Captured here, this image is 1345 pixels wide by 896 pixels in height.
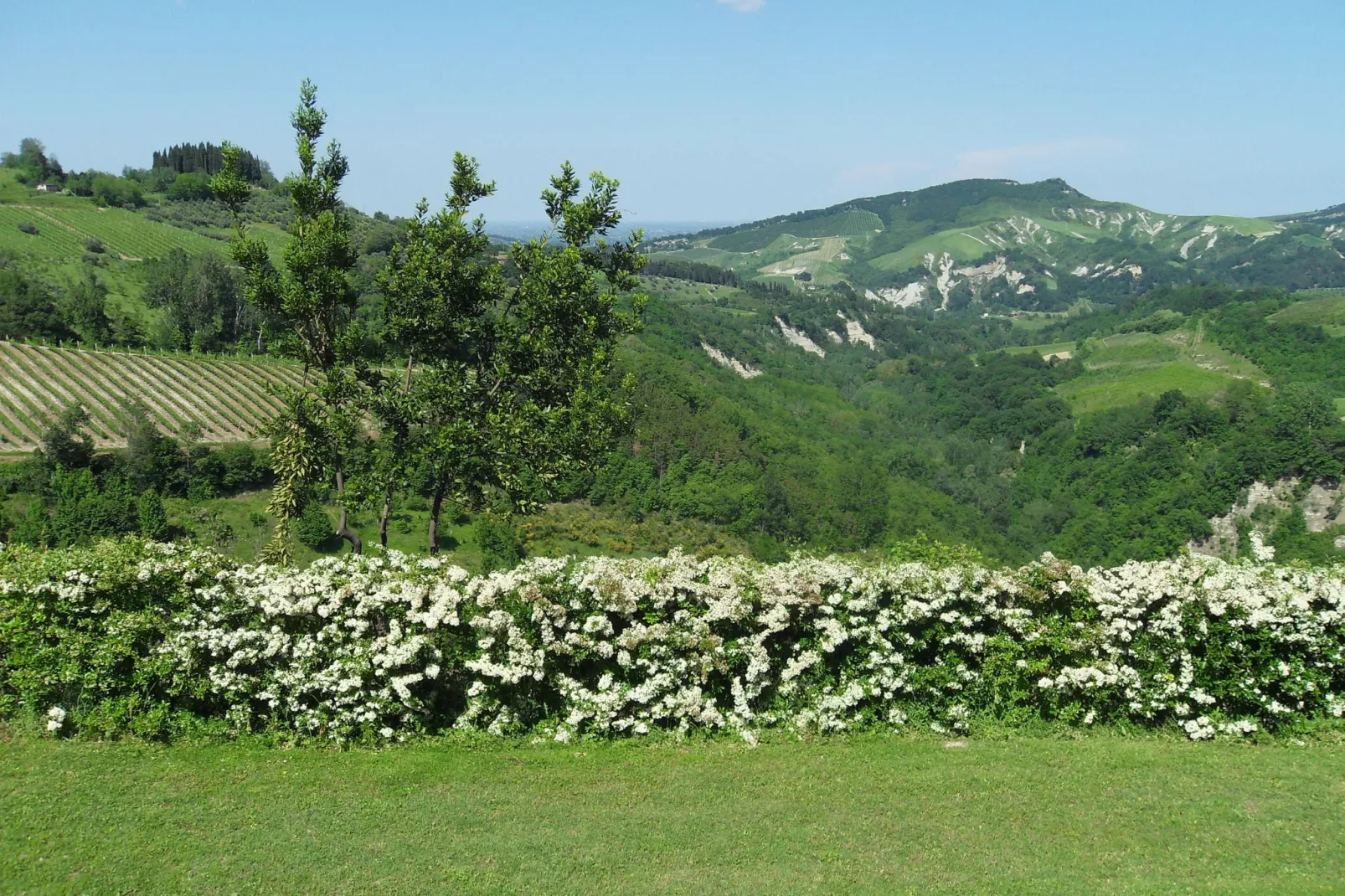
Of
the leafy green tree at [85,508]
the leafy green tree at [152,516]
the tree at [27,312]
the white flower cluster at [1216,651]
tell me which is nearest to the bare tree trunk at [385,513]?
the white flower cluster at [1216,651]

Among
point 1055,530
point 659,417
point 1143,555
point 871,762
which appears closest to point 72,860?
point 871,762

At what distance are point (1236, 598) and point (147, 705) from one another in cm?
1362

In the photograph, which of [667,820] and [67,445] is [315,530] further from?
[667,820]

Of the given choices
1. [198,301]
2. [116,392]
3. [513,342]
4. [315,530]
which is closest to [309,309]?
[513,342]

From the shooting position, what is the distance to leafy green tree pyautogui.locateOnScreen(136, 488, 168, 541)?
56.0m

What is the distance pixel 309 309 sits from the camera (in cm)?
1311

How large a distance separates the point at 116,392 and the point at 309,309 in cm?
7315

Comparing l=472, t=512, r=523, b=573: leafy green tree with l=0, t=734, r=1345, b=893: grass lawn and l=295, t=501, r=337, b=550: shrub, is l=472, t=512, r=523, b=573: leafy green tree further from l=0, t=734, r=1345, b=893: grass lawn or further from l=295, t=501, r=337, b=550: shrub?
l=0, t=734, r=1345, b=893: grass lawn

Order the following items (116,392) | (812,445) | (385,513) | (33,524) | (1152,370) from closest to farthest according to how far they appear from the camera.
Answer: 1. (385,513)
2. (33,524)
3. (116,392)
4. (812,445)
5. (1152,370)

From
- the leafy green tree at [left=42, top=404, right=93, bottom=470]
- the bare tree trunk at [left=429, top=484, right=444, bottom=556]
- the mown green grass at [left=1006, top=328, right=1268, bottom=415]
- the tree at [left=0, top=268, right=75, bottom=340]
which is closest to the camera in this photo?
the bare tree trunk at [left=429, top=484, right=444, bottom=556]

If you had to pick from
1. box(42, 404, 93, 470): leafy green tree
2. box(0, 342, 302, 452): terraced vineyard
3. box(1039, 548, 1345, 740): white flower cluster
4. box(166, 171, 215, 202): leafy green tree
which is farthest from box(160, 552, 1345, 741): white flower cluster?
box(166, 171, 215, 202): leafy green tree

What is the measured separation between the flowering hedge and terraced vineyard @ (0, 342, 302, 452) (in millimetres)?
58468

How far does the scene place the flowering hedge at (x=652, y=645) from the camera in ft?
33.5

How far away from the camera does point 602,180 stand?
44.1 ft
